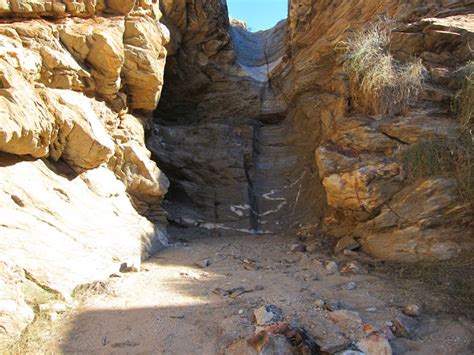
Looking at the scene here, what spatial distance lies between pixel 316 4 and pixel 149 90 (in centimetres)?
624


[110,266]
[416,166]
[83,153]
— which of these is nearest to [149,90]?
[83,153]

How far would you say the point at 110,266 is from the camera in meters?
5.11

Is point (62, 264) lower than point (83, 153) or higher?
lower

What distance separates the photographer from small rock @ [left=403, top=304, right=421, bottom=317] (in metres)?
3.82

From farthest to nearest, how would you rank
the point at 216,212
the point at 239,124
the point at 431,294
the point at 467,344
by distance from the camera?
the point at 239,124 → the point at 216,212 → the point at 431,294 → the point at 467,344

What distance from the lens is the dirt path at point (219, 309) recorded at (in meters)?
3.40

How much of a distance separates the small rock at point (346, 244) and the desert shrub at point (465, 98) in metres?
2.42

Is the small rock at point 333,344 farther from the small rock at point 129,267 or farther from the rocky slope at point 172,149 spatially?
the small rock at point 129,267

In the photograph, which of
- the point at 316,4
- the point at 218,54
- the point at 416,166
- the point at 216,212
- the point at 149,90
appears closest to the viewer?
the point at 416,166

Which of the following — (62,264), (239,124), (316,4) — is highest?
(316,4)

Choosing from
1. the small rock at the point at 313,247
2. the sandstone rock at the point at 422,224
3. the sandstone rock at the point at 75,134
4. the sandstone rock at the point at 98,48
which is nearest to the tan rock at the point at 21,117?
the sandstone rock at the point at 75,134

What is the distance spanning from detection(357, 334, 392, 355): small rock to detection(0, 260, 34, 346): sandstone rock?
3.11 metres

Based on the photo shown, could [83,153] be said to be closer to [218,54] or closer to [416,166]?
[416,166]

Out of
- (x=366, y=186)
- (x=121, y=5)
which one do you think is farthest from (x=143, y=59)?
(x=366, y=186)
